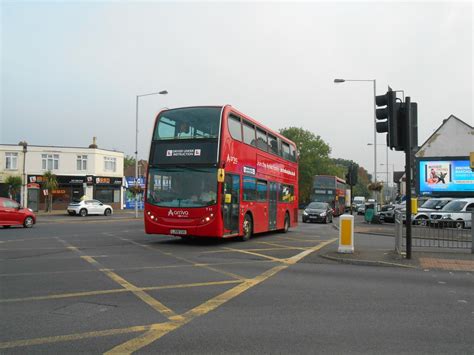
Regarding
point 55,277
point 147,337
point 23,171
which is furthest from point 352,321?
point 23,171

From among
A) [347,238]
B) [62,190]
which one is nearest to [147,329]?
A: [347,238]

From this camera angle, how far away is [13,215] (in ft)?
73.3

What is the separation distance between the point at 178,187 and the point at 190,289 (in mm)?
6773

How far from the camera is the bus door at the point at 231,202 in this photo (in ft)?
45.9

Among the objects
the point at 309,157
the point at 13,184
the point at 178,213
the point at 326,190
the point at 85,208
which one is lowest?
the point at 85,208

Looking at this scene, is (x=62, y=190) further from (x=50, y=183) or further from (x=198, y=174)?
(x=198, y=174)

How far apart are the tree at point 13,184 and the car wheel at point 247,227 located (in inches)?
1414

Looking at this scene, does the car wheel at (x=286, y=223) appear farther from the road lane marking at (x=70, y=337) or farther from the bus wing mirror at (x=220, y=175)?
the road lane marking at (x=70, y=337)

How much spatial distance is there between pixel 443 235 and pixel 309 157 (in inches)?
3091

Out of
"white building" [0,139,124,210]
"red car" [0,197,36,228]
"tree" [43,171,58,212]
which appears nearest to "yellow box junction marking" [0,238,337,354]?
"red car" [0,197,36,228]

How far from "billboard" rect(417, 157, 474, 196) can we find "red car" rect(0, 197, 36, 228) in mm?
33920

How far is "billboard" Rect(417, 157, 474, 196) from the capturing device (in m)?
40.1

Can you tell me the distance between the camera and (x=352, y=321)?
18.9 ft

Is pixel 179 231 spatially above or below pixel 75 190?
below
